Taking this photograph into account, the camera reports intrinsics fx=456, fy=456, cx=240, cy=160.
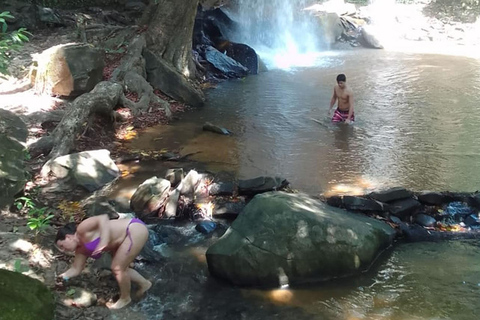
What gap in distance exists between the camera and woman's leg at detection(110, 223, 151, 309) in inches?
151

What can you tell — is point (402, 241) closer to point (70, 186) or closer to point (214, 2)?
point (70, 186)

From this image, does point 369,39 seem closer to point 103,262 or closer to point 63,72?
point 63,72

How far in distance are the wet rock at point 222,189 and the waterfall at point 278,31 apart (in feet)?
38.5

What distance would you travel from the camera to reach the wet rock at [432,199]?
5.79m

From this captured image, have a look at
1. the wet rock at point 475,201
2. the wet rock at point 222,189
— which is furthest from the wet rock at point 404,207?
the wet rock at point 222,189

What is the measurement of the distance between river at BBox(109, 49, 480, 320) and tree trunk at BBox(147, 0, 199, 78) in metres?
1.36

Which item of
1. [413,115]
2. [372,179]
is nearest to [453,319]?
[372,179]

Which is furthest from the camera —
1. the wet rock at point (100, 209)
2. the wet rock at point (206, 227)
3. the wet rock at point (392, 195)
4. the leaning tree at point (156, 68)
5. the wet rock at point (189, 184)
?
the leaning tree at point (156, 68)

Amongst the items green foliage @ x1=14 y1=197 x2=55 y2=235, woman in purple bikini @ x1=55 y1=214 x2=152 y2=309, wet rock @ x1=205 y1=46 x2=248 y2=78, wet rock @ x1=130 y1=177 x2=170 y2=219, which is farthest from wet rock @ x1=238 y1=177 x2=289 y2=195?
wet rock @ x1=205 y1=46 x2=248 y2=78

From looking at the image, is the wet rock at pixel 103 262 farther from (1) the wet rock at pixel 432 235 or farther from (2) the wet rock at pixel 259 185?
(1) the wet rock at pixel 432 235

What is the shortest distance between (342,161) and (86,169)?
3.88 meters

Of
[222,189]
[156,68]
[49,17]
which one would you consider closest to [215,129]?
[222,189]

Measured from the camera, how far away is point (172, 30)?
11.8 m

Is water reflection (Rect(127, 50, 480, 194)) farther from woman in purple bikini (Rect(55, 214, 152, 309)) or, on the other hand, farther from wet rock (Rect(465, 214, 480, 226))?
woman in purple bikini (Rect(55, 214, 152, 309))
